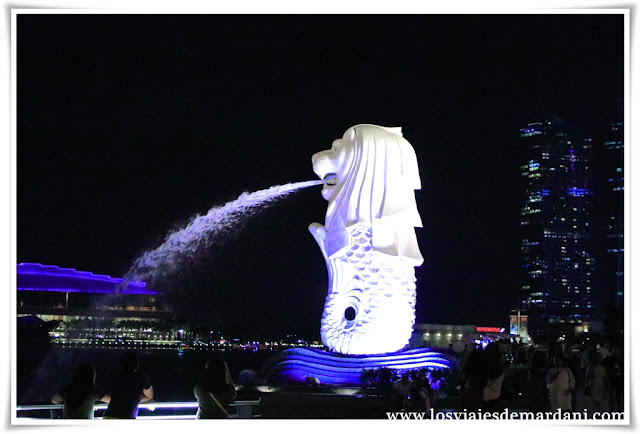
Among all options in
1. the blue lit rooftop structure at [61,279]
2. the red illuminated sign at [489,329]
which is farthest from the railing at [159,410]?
the red illuminated sign at [489,329]

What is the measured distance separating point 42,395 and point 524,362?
18.0 meters

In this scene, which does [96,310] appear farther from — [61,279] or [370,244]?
[370,244]

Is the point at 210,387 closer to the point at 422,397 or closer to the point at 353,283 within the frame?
the point at 422,397

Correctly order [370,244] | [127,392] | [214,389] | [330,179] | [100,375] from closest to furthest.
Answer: [127,392] < [214,389] < [370,244] < [330,179] < [100,375]

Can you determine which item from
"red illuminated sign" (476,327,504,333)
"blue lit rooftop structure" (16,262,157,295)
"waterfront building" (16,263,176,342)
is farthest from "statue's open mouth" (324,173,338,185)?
"red illuminated sign" (476,327,504,333)

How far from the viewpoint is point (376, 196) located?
834 inches

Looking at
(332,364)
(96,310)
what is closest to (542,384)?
(332,364)

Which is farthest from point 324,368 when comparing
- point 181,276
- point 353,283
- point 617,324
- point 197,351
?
point 197,351

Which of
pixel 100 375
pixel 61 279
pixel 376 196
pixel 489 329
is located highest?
pixel 489 329

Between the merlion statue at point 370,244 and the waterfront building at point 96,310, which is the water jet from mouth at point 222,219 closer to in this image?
the merlion statue at point 370,244

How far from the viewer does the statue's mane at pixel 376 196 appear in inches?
829

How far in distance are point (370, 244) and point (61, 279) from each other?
31.7m
